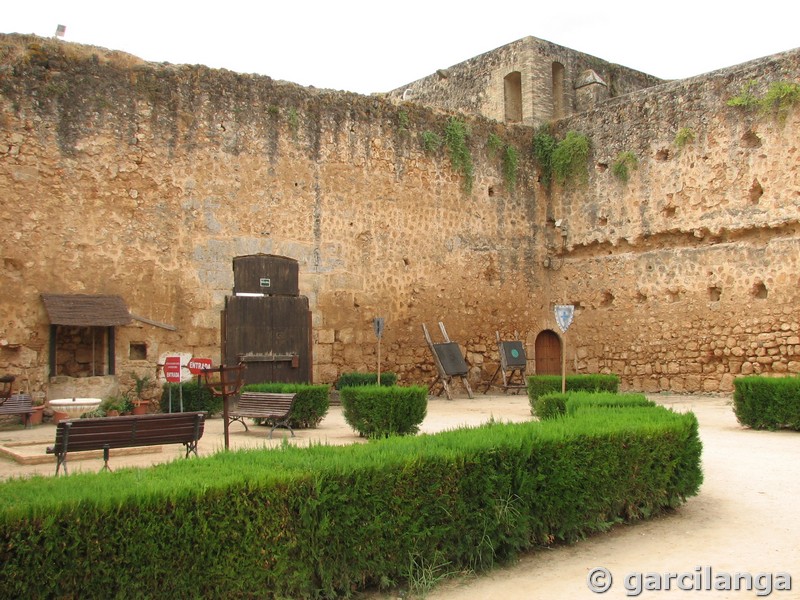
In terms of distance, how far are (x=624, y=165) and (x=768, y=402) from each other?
8061 mm

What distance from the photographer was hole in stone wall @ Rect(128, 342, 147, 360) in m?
12.7

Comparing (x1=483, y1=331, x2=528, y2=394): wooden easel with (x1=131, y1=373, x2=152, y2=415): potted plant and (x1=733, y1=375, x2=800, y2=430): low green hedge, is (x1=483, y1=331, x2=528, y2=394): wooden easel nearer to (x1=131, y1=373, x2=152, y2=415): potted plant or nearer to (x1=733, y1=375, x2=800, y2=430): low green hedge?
(x1=733, y1=375, x2=800, y2=430): low green hedge

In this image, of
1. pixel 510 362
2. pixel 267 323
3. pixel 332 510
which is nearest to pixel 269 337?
pixel 267 323

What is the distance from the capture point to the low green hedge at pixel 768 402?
9.31 metres

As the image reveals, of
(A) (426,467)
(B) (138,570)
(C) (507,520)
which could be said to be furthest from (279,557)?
(C) (507,520)

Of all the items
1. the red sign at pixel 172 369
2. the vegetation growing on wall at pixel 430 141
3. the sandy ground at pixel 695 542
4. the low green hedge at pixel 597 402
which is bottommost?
the sandy ground at pixel 695 542

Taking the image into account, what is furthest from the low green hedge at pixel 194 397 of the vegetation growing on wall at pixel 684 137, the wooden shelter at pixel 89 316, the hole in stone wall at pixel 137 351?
the vegetation growing on wall at pixel 684 137

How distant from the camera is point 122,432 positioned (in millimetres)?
6672

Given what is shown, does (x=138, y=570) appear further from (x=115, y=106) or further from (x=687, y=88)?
(x=687, y=88)

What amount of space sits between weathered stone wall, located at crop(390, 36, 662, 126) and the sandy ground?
12431 mm

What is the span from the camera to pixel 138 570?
340cm

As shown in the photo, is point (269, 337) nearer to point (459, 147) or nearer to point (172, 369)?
point (172, 369)

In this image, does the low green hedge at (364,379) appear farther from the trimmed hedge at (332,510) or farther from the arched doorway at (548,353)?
the trimmed hedge at (332,510)

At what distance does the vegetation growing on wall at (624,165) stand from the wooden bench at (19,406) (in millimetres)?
12001
